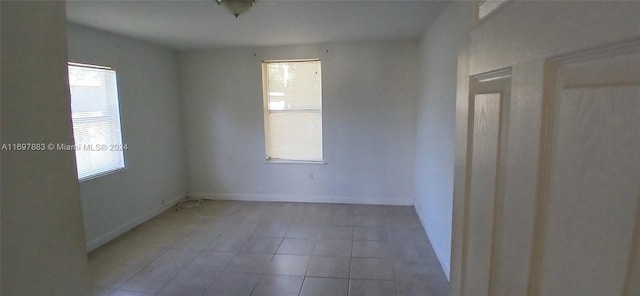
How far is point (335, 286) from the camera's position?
2.41 m

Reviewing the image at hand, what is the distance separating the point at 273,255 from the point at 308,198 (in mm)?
1606

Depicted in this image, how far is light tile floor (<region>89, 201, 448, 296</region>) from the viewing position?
242 centimetres

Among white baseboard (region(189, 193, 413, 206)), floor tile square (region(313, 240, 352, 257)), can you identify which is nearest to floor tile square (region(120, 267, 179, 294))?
floor tile square (region(313, 240, 352, 257))

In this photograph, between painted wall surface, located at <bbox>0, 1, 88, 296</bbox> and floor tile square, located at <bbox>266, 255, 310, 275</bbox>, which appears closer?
painted wall surface, located at <bbox>0, 1, 88, 296</bbox>

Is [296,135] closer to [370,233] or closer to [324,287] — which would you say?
[370,233]

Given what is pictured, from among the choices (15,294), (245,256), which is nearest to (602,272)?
(15,294)

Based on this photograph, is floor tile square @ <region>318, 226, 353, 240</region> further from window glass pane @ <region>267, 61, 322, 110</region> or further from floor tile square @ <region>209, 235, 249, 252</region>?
window glass pane @ <region>267, 61, 322, 110</region>

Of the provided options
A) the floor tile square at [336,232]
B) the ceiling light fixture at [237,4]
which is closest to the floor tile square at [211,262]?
the floor tile square at [336,232]

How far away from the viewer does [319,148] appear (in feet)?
14.4

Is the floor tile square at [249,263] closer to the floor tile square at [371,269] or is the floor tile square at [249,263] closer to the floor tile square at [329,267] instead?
the floor tile square at [329,267]

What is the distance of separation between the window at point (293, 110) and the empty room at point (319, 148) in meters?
0.03

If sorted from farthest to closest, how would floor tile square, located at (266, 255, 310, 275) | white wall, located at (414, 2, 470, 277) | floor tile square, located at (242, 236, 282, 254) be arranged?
floor tile square, located at (242, 236, 282, 254) → floor tile square, located at (266, 255, 310, 275) → white wall, located at (414, 2, 470, 277)

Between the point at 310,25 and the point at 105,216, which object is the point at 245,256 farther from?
the point at 310,25

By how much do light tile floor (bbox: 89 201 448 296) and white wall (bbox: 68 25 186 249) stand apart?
0.26 m
